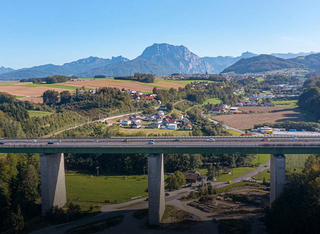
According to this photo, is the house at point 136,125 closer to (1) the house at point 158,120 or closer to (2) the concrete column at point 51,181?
(1) the house at point 158,120

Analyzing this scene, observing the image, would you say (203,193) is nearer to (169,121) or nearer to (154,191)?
(154,191)

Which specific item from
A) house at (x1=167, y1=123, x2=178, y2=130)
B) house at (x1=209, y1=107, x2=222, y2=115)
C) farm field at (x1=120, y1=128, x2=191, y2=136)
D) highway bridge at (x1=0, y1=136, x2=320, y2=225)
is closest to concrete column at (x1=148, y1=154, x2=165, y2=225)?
highway bridge at (x1=0, y1=136, x2=320, y2=225)

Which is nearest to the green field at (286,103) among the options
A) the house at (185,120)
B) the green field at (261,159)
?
the house at (185,120)

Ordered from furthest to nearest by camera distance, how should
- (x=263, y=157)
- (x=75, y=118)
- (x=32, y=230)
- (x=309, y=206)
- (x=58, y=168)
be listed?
1. (x=75, y=118)
2. (x=263, y=157)
3. (x=58, y=168)
4. (x=32, y=230)
5. (x=309, y=206)

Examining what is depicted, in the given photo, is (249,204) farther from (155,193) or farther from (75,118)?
(75,118)

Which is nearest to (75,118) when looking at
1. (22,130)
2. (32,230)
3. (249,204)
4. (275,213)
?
(22,130)

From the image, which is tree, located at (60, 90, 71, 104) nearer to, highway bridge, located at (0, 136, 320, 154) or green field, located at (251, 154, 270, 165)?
highway bridge, located at (0, 136, 320, 154)
